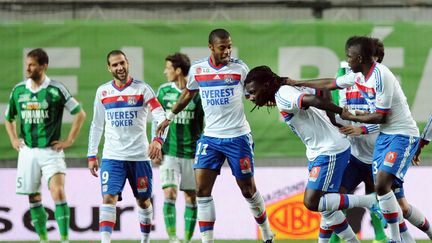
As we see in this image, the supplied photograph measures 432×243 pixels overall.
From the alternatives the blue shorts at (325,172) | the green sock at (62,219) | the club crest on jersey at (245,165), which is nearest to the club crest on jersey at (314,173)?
the blue shorts at (325,172)

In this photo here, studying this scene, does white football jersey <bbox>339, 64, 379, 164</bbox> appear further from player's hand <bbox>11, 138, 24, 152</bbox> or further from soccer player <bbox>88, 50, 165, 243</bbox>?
player's hand <bbox>11, 138, 24, 152</bbox>

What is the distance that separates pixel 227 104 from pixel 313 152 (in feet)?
3.77

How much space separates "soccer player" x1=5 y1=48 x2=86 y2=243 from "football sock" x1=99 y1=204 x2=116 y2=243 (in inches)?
40.1

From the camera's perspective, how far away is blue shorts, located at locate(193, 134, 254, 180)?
36.8 feet

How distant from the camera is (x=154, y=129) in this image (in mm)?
12617

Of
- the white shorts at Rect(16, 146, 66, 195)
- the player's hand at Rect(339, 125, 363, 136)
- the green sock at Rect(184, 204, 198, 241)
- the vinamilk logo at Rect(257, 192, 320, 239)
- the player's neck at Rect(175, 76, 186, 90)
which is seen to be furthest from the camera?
the vinamilk logo at Rect(257, 192, 320, 239)

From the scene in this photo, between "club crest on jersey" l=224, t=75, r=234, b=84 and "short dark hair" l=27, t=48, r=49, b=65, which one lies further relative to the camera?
"short dark hair" l=27, t=48, r=49, b=65

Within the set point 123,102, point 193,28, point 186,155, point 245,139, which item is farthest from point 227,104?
point 193,28

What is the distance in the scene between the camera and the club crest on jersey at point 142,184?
11.8 metres

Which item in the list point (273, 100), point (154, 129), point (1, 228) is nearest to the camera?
point (273, 100)

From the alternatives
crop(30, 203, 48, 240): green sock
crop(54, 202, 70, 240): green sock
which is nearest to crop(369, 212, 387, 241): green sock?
crop(54, 202, 70, 240): green sock

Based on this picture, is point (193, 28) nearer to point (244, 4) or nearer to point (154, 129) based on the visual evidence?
point (244, 4)

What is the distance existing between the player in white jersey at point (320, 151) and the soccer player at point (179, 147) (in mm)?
2738

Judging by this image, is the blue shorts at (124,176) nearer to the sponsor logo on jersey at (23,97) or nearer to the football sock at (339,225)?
the sponsor logo on jersey at (23,97)
